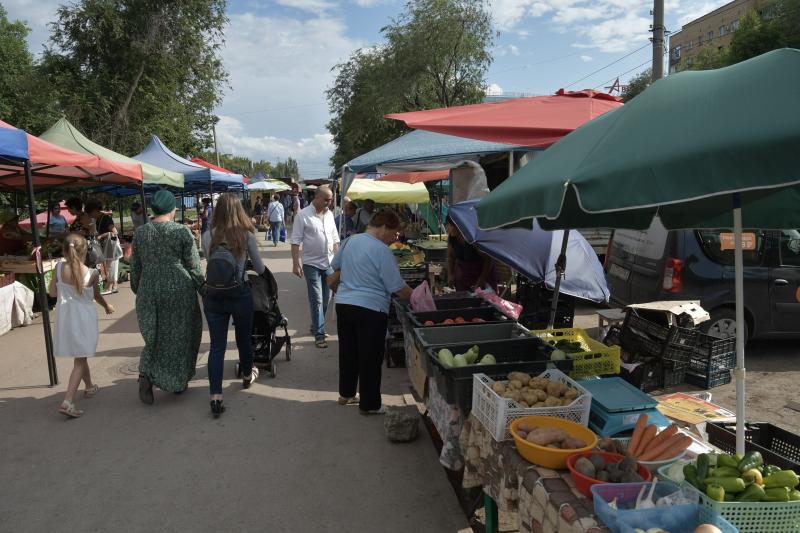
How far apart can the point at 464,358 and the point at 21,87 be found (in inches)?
1091

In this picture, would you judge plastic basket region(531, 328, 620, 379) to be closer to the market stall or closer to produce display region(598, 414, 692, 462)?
produce display region(598, 414, 692, 462)

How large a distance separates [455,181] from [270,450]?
4.64 meters

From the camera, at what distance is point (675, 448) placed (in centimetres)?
233

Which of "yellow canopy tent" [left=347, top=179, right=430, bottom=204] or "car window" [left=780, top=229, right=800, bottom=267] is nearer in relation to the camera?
"car window" [left=780, top=229, right=800, bottom=267]

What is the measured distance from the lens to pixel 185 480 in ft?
12.2

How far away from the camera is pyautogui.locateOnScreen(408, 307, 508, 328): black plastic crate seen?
4.49 m

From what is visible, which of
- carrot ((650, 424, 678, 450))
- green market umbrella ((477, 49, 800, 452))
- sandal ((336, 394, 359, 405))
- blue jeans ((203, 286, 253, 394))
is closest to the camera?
green market umbrella ((477, 49, 800, 452))

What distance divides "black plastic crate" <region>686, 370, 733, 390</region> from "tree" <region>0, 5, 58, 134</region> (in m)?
25.6

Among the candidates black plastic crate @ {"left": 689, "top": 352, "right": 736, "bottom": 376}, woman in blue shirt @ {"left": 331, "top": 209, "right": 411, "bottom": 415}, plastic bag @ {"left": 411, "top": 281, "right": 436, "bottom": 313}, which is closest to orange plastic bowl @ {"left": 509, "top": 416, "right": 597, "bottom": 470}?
woman in blue shirt @ {"left": 331, "top": 209, "right": 411, "bottom": 415}

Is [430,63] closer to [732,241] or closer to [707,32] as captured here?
[732,241]

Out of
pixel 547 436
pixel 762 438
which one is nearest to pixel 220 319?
pixel 547 436

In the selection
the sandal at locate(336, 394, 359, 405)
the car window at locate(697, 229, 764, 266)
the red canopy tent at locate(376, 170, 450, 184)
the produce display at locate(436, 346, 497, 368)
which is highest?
the red canopy tent at locate(376, 170, 450, 184)

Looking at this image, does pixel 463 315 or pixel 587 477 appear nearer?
pixel 587 477

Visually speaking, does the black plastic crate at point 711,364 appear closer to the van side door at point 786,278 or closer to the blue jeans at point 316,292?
the van side door at point 786,278
